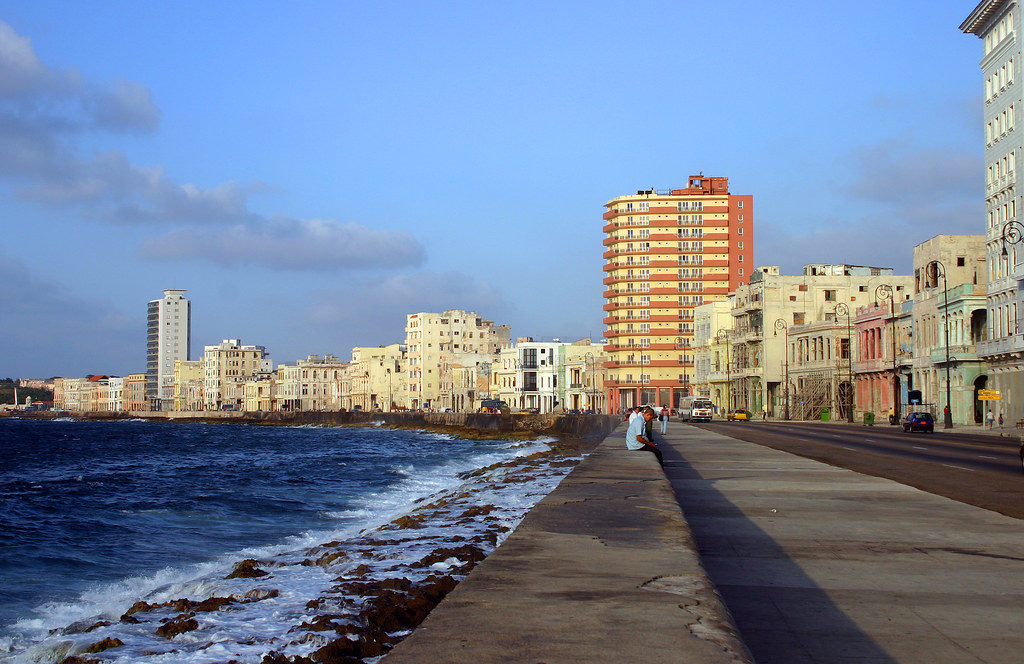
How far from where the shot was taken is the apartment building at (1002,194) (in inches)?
2458

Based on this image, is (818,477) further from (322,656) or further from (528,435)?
(528,435)

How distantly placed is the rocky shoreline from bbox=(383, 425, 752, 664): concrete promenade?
156 cm

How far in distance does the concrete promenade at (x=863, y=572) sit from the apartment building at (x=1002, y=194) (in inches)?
2015

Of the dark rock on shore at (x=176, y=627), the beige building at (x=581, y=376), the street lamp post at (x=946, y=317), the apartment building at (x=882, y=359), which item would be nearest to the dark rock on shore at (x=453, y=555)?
the dark rock on shore at (x=176, y=627)

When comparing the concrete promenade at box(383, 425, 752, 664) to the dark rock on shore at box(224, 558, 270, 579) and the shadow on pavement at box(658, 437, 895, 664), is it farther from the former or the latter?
the dark rock on shore at box(224, 558, 270, 579)

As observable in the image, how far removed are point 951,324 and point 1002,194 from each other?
989 cm

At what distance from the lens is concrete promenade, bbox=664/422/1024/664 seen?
21.8 feet

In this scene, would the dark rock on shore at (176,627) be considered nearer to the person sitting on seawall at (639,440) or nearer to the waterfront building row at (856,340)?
the person sitting on seawall at (639,440)

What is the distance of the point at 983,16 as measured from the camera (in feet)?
233

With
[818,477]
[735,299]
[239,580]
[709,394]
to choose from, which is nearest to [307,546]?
[239,580]

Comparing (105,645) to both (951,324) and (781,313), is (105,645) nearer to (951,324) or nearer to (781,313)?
(951,324)

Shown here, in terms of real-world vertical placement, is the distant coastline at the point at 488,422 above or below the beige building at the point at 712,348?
below

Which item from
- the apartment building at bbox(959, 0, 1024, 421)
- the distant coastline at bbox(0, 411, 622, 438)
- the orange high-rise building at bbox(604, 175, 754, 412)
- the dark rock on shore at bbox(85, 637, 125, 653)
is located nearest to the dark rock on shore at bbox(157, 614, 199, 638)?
the dark rock on shore at bbox(85, 637, 125, 653)

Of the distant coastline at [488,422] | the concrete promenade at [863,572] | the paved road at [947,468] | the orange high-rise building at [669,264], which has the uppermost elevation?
the orange high-rise building at [669,264]
